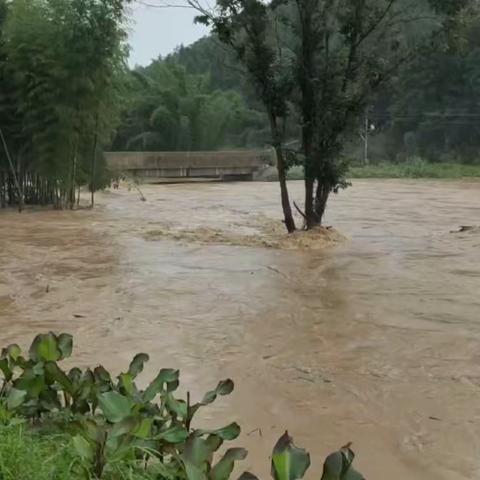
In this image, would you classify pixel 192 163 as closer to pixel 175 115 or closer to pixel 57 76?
pixel 175 115

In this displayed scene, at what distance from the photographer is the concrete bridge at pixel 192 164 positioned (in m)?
27.3

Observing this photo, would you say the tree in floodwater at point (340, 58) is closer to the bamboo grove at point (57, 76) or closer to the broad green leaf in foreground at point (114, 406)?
the bamboo grove at point (57, 76)

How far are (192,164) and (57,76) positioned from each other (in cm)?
1510

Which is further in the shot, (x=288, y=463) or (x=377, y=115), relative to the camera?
(x=377, y=115)

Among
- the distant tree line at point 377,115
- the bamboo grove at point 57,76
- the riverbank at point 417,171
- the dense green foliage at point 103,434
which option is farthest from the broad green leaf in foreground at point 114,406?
the riverbank at point 417,171

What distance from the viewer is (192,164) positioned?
2917 centimetres

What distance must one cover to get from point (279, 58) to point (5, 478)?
32.1 feet

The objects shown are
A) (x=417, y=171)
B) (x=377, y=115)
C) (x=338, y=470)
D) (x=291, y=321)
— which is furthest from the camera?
(x=377, y=115)

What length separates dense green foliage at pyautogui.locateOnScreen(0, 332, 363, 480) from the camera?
5.93 feet

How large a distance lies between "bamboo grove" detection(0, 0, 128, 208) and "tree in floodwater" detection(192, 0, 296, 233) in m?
3.87

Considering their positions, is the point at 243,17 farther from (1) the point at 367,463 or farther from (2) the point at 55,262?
(1) the point at 367,463

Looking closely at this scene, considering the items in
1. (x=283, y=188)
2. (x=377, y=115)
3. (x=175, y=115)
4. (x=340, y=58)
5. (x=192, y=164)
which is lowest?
(x=283, y=188)

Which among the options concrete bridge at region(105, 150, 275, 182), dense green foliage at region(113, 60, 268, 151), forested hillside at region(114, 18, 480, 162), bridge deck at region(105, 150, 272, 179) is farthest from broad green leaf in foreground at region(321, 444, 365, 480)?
dense green foliage at region(113, 60, 268, 151)

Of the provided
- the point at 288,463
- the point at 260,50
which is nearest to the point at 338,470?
the point at 288,463
